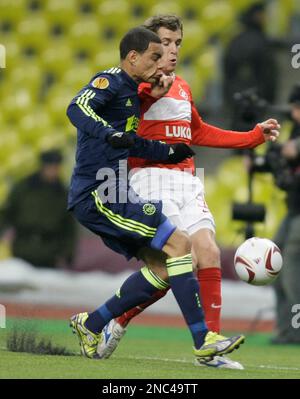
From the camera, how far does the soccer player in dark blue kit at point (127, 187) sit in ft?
19.8

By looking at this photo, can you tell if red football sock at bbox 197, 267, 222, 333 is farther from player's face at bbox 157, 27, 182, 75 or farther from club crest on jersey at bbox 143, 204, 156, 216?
player's face at bbox 157, 27, 182, 75

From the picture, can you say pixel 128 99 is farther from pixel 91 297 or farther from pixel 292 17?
pixel 292 17

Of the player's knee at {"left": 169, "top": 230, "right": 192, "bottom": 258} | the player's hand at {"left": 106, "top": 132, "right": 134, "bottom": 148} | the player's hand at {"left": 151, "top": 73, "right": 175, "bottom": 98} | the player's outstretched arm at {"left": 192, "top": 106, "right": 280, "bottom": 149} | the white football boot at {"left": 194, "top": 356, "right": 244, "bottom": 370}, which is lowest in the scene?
the white football boot at {"left": 194, "top": 356, "right": 244, "bottom": 370}

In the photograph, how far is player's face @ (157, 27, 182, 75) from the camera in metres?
6.53

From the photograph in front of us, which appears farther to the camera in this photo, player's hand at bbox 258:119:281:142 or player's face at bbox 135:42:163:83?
player's hand at bbox 258:119:281:142

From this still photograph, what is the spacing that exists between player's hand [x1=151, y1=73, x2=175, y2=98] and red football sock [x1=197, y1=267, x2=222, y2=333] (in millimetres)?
1000

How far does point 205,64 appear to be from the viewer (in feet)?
48.9

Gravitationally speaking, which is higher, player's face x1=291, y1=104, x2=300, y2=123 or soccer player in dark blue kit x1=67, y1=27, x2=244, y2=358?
player's face x1=291, y1=104, x2=300, y2=123

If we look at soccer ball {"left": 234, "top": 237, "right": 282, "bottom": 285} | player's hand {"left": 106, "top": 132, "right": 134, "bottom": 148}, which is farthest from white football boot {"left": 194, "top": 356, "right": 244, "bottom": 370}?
player's hand {"left": 106, "top": 132, "right": 134, "bottom": 148}

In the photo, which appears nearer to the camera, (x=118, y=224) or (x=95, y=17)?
(x=118, y=224)

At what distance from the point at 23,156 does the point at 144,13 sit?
2.61 meters

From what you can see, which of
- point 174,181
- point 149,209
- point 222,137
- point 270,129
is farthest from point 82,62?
point 149,209

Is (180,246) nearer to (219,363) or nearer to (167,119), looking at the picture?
(219,363)
